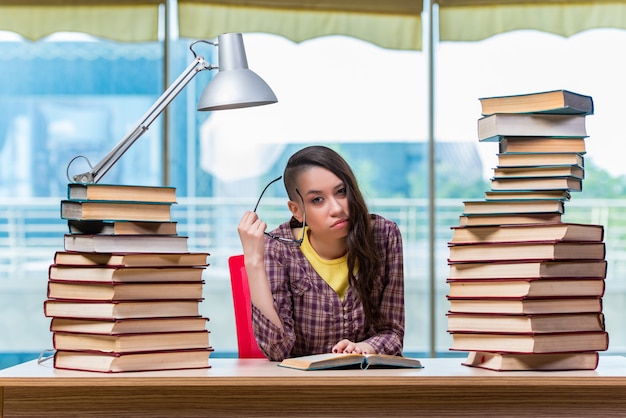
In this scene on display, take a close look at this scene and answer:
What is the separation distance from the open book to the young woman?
24 centimetres

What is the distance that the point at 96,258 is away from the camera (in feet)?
6.19

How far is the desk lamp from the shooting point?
2002 mm

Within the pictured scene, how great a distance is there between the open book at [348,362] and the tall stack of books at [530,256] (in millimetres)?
140

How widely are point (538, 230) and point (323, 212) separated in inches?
21.4

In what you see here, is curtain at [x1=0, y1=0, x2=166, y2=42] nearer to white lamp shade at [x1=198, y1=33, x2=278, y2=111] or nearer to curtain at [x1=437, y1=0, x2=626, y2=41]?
curtain at [x1=437, y1=0, x2=626, y2=41]

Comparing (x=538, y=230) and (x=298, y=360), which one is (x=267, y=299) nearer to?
(x=298, y=360)

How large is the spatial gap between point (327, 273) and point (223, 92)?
1.87 ft

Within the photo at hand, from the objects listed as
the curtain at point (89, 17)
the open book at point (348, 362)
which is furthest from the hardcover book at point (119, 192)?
the curtain at point (89, 17)

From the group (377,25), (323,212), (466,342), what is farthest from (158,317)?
(377,25)

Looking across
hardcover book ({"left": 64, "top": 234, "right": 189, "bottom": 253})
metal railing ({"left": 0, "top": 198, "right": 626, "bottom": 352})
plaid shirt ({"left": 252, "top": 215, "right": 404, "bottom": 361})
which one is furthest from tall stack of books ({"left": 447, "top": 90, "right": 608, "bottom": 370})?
metal railing ({"left": 0, "top": 198, "right": 626, "bottom": 352})

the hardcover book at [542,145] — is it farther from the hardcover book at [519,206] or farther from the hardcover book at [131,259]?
the hardcover book at [131,259]

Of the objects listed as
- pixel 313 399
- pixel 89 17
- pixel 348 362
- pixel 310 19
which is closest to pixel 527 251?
pixel 348 362

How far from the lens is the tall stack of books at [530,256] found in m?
1.83

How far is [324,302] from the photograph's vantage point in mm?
2260
